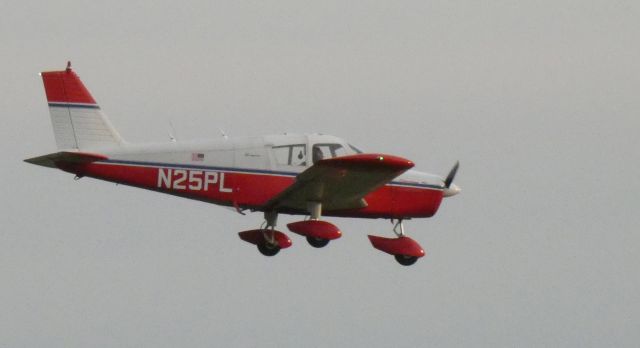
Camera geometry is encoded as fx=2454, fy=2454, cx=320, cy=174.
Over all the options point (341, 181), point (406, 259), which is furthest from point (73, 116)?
point (406, 259)

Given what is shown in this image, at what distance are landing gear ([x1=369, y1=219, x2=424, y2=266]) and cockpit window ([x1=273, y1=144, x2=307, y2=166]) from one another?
2.25 m

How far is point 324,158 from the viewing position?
139 ft

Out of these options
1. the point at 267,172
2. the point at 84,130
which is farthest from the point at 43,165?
the point at 267,172

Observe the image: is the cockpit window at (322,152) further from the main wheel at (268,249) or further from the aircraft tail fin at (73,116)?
the aircraft tail fin at (73,116)

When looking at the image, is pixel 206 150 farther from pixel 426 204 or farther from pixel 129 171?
pixel 426 204

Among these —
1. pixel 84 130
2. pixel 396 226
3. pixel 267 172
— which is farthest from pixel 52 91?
pixel 396 226

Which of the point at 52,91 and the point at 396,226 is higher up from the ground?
the point at 52,91

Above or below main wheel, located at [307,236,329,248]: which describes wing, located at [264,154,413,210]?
above

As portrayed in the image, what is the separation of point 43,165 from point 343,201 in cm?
528

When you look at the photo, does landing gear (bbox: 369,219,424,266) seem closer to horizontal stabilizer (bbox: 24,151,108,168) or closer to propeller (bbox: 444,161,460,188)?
propeller (bbox: 444,161,460,188)

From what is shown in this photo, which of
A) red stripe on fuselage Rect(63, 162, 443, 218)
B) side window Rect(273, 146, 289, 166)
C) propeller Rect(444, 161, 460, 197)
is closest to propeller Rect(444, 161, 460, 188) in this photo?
propeller Rect(444, 161, 460, 197)

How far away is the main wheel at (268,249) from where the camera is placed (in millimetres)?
43406

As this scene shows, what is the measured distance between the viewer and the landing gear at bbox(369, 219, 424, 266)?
43719 mm

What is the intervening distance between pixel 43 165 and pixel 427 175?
23.2 ft
